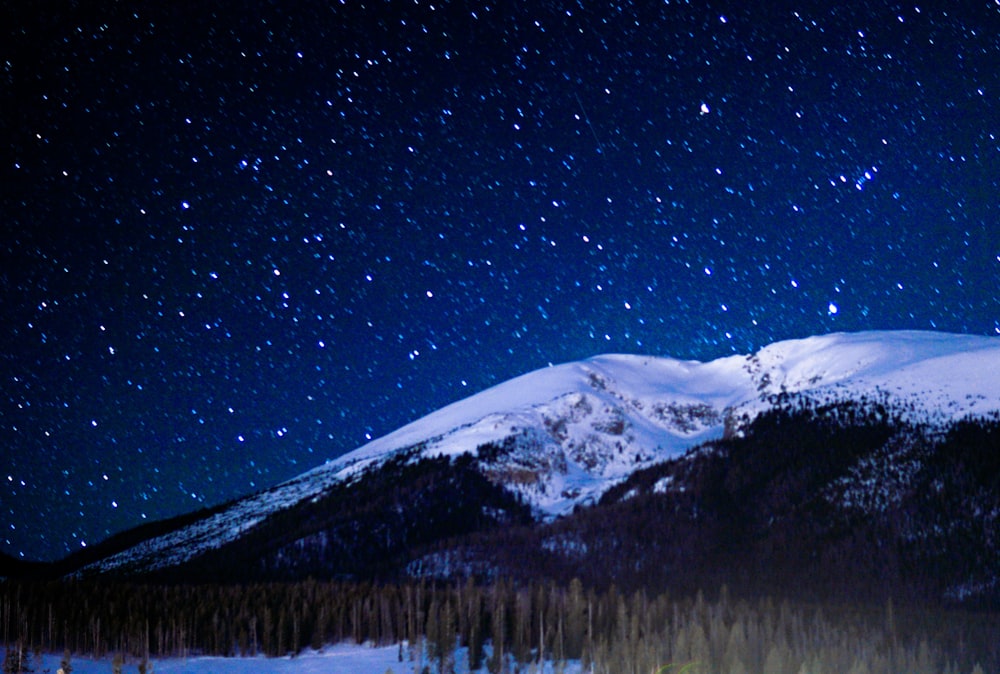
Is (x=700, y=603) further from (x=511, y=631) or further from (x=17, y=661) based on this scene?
(x=17, y=661)

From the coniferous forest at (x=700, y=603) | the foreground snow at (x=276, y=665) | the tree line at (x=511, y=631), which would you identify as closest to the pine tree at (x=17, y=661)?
the coniferous forest at (x=700, y=603)

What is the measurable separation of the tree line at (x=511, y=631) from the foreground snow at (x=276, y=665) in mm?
1516

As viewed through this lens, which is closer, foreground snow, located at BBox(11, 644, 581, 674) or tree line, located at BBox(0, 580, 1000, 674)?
tree line, located at BBox(0, 580, 1000, 674)

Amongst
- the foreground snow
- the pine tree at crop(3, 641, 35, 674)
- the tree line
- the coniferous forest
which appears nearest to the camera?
the pine tree at crop(3, 641, 35, 674)

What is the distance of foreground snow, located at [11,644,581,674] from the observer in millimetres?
95312

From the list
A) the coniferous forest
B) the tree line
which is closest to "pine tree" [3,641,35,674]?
the coniferous forest

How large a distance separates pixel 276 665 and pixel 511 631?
28773 millimetres

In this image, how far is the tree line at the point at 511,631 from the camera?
93.3 meters

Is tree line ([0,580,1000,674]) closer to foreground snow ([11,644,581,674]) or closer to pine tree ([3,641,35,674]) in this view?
pine tree ([3,641,35,674])

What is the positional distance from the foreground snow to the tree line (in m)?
1.52

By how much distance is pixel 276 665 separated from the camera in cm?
10012

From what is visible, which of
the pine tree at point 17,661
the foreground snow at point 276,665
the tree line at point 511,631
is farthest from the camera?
the foreground snow at point 276,665

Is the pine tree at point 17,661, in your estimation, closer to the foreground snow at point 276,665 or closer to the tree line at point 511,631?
the tree line at point 511,631

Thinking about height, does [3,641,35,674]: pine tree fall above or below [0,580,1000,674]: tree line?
above
